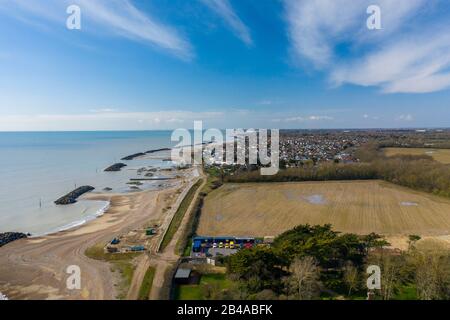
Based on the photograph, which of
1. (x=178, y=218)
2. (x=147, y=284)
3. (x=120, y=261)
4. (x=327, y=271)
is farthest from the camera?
(x=178, y=218)

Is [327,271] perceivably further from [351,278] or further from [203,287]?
[203,287]

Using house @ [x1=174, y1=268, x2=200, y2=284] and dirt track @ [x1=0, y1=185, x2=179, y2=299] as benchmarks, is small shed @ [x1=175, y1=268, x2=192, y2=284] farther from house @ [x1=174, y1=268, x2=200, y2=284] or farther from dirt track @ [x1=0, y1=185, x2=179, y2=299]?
dirt track @ [x1=0, y1=185, x2=179, y2=299]

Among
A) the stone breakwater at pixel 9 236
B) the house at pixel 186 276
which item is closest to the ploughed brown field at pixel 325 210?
the house at pixel 186 276

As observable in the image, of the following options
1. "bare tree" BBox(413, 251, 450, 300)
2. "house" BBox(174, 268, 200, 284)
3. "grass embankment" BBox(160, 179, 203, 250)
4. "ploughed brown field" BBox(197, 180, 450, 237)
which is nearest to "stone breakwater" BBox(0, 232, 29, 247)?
"grass embankment" BBox(160, 179, 203, 250)

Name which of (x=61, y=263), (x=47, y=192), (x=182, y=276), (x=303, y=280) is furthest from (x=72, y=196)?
(x=303, y=280)

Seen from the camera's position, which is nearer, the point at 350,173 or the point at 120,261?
the point at 120,261

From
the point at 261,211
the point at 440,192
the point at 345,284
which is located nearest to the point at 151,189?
the point at 261,211
